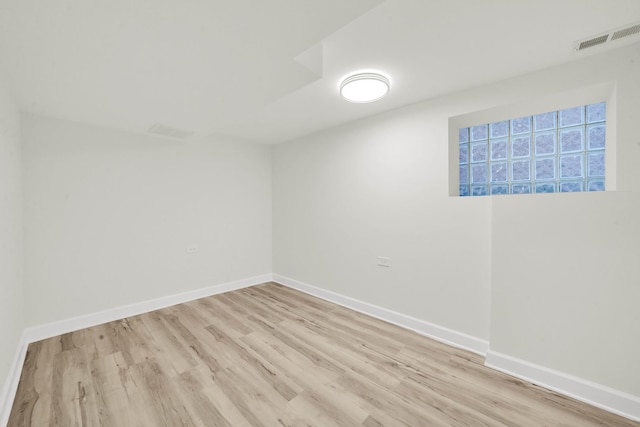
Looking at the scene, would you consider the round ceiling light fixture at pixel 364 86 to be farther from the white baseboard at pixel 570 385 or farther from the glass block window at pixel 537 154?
the white baseboard at pixel 570 385

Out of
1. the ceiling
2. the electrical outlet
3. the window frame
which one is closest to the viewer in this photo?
the ceiling

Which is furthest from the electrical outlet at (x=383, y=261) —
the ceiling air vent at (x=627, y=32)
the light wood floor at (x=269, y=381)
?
the ceiling air vent at (x=627, y=32)

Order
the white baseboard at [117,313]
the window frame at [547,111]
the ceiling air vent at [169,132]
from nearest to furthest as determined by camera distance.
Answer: the window frame at [547,111], the white baseboard at [117,313], the ceiling air vent at [169,132]

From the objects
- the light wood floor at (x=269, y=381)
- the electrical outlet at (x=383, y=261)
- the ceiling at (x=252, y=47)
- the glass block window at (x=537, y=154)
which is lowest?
the light wood floor at (x=269, y=381)

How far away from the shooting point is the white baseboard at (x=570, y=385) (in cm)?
157

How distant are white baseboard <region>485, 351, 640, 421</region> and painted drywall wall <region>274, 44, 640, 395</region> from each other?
0.15ft

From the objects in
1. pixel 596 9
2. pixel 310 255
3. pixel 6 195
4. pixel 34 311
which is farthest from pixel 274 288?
pixel 596 9

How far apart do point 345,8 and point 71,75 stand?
186 centimetres

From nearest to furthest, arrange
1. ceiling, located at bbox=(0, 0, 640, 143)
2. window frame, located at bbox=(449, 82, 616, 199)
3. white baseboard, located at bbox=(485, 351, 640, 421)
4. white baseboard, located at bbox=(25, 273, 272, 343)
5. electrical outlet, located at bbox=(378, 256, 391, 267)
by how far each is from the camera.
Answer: ceiling, located at bbox=(0, 0, 640, 143), white baseboard, located at bbox=(485, 351, 640, 421), window frame, located at bbox=(449, 82, 616, 199), white baseboard, located at bbox=(25, 273, 272, 343), electrical outlet, located at bbox=(378, 256, 391, 267)

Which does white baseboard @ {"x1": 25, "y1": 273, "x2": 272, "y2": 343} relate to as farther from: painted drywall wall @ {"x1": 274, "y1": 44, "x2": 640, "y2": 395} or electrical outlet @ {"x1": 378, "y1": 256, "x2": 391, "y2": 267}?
electrical outlet @ {"x1": 378, "y1": 256, "x2": 391, "y2": 267}

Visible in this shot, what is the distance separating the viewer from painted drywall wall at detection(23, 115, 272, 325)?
8.15 feet

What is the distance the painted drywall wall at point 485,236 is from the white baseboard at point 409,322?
67 mm

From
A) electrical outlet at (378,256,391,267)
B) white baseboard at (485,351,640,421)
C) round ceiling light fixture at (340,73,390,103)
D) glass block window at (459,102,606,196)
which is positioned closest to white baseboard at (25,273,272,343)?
electrical outlet at (378,256,391,267)

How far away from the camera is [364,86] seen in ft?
6.93
